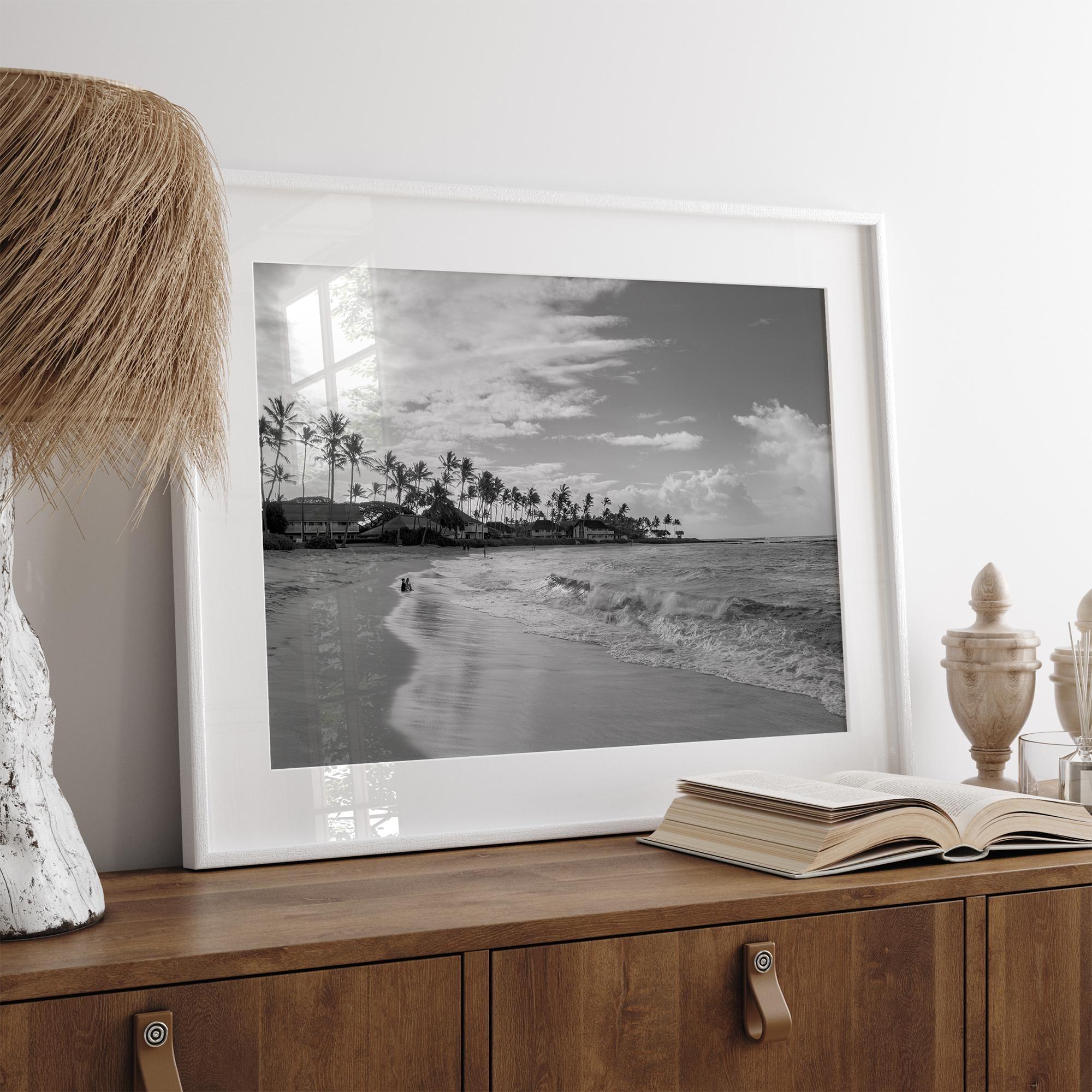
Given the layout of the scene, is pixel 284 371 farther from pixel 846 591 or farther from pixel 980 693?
pixel 980 693

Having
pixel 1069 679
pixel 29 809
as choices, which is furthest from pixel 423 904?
pixel 1069 679

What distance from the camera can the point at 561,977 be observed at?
39.1 inches

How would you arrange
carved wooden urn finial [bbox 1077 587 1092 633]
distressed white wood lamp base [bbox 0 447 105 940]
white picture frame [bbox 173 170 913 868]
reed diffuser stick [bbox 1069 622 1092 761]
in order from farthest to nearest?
1. carved wooden urn finial [bbox 1077 587 1092 633]
2. reed diffuser stick [bbox 1069 622 1092 761]
3. white picture frame [bbox 173 170 913 868]
4. distressed white wood lamp base [bbox 0 447 105 940]

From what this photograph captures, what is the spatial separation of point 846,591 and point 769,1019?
654mm

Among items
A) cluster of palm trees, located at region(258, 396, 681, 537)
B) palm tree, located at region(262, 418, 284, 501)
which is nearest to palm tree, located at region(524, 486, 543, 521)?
cluster of palm trees, located at region(258, 396, 681, 537)

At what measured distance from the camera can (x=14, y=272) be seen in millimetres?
846

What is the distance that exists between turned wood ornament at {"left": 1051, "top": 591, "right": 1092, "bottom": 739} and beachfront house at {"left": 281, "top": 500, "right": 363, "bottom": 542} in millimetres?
985

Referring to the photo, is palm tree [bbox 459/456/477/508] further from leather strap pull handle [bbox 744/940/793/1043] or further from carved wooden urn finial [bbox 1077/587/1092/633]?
carved wooden urn finial [bbox 1077/587/1092/633]

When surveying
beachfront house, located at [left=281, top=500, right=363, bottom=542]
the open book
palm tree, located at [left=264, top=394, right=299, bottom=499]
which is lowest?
the open book

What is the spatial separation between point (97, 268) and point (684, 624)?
872mm

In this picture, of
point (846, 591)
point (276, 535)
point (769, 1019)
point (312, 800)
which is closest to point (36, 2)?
point (276, 535)

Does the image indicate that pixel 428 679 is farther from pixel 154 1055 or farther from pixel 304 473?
pixel 154 1055

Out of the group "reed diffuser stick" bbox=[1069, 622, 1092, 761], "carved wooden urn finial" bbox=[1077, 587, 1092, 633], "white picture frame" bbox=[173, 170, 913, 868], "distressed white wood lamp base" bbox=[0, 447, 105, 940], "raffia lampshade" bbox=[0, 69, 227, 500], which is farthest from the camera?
"carved wooden urn finial" bbox=[1077, 587, 1092, 633]

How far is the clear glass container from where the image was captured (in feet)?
→ 4.42
